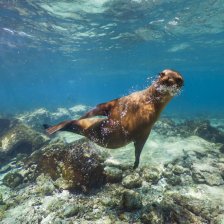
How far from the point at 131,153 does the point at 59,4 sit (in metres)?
15.6

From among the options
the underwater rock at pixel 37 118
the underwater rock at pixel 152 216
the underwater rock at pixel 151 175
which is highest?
the underwater rock at pixel 152 216

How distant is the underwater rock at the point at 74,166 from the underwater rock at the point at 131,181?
60 centimetres

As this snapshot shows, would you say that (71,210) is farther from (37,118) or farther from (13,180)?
(37,118)

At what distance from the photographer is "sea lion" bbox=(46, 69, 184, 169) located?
4816 mm

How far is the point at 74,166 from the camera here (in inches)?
280

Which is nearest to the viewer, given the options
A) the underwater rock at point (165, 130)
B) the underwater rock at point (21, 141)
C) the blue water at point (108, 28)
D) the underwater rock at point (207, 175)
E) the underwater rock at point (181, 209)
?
the underwater rock at point (181, 209)

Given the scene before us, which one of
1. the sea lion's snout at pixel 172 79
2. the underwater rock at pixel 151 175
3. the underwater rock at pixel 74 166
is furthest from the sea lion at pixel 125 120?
the underwater rock at pixel 151 175

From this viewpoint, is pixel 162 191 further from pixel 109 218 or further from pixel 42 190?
pixel 42 190

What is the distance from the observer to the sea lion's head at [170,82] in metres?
4.21

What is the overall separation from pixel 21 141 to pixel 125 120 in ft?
30.0

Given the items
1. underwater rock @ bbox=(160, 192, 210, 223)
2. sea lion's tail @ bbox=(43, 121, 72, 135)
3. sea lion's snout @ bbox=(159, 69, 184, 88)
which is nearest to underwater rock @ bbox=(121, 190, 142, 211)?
underwater rock @ bbox=(160, 192, 210, 223)

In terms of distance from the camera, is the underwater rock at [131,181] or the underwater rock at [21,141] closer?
Result: the underwater rock at [131,181]

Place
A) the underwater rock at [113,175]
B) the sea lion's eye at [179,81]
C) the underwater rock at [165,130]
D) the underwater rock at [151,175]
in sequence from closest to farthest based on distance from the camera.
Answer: the sea lion's eye at [179,81] → the underwater rock at [113,175] → the underwater rock at [151,175] → the underwater rock at [165,130]

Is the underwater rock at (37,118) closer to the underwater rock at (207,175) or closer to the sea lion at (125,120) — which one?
the underwater rock at (207,175)
